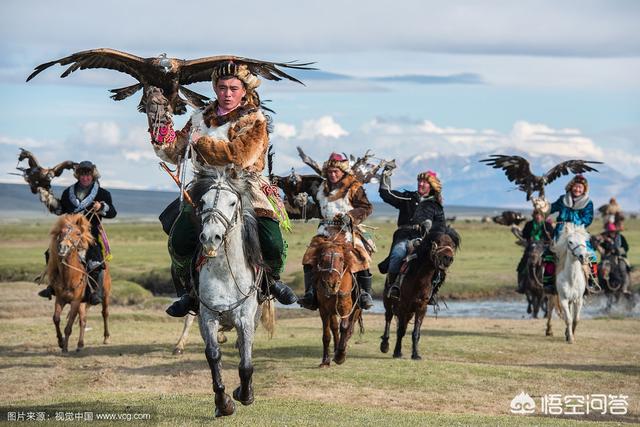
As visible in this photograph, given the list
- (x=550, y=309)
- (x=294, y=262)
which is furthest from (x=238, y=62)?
(x=294, y=262)

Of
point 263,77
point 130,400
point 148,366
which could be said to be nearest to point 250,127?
point 263,77

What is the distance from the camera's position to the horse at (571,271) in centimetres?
2400

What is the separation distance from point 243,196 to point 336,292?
20.3 ft

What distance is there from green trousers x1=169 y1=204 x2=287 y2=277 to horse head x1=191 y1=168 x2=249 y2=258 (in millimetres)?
408

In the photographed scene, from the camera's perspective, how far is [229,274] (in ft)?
39.7

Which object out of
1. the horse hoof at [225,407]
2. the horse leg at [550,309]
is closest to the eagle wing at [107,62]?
the horse hoof at [225,407]

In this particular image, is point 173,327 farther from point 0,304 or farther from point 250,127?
point 250,127

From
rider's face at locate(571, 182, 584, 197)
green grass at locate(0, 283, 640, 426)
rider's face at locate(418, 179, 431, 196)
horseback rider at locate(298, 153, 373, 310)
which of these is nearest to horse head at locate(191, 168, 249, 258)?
green grass at locate(0, 283, 640, 426)

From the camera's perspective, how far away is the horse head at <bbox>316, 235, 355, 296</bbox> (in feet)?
59.7

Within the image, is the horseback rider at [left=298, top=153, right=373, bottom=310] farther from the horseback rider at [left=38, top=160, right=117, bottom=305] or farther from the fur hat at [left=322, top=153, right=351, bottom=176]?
the horseback rider at [left=38, top=160, right=117, bottom=305]

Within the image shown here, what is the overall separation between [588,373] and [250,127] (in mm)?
9071

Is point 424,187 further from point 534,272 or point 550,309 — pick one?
point 534,272

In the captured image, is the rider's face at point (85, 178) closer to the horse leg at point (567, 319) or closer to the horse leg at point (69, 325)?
the horse leg at point (69, 325)

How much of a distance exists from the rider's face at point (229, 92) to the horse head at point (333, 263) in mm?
6011
